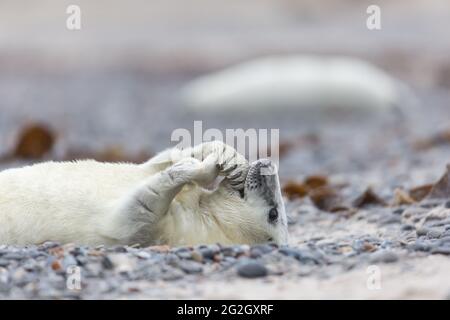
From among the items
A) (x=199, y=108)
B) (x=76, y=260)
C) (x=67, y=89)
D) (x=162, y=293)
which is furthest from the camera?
(x=67, y=89)

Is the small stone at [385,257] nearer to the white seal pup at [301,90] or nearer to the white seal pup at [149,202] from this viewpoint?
the white seal pup at [149,202]

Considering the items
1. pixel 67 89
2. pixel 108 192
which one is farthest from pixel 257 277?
pixel 67 89

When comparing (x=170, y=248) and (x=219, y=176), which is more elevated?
(x=219, y=176)

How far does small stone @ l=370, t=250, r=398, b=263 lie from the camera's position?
390 centimetres

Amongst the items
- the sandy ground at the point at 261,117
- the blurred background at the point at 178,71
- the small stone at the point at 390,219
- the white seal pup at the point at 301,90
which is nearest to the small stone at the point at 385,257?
the sandy ground at the point at 261,117

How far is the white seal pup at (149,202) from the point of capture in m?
4.13

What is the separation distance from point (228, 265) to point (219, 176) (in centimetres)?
79

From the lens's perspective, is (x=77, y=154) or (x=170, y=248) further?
(x=77, y=154)

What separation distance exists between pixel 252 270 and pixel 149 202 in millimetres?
603

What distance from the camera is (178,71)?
16562 millimetres

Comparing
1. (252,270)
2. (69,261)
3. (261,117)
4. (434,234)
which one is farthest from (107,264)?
(261,117)

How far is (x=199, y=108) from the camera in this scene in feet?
44.1
